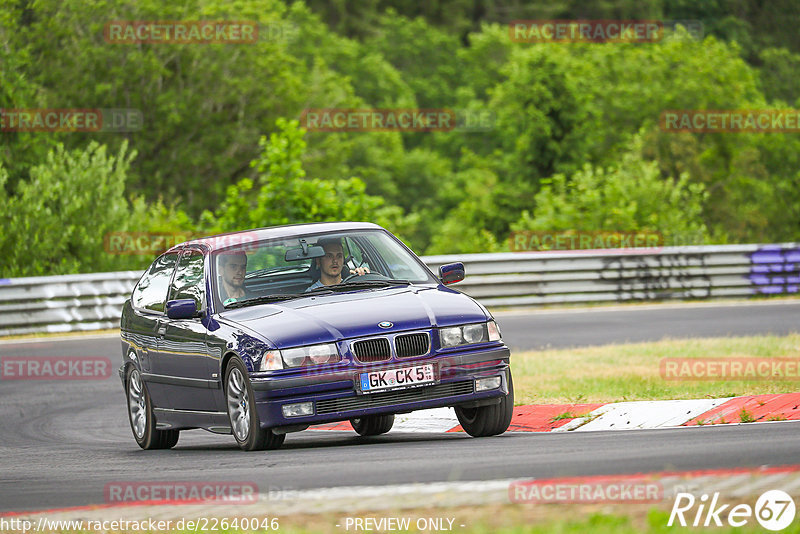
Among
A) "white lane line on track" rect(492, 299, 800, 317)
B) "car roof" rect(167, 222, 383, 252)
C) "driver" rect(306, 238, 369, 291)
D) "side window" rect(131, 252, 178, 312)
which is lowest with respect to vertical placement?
"white lane line on track" rect(492, 299, 800, 317)

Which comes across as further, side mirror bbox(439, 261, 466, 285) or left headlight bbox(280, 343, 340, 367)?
side mirror bbox(439, 261, 466, 285)

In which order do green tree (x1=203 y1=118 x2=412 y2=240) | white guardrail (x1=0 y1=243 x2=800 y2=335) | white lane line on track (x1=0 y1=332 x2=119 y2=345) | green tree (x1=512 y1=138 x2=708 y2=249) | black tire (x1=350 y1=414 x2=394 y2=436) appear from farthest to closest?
green tree (x1=512 y1=138 x2=708 y2=249), green tree (x1=203 y1=118 x2=412 y2=240), white guardrail (x1=0 y1=243 x2=800 y2=335), white lane line on track (x1=0 y1=332 x2=119 y2=345), black tire (x1=350 y1=414 x2=394 y2=436)

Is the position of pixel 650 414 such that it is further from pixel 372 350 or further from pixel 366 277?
pixel 372 350

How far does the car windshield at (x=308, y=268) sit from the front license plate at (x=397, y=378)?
1.11 meters

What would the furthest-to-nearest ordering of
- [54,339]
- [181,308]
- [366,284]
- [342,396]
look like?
[54,339], [366,284], [181,308], [342,396]

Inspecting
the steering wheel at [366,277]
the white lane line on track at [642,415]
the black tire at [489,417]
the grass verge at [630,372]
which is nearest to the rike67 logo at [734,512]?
the black tire at [489,417]

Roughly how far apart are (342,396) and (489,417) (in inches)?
50.0

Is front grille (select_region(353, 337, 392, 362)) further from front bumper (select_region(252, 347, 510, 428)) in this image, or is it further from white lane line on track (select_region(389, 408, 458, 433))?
white lane line on track (select_region(389, 408, 458, 433))

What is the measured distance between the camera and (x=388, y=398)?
8.52 m

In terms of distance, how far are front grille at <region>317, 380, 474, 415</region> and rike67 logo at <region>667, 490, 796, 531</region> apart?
3.21 meters

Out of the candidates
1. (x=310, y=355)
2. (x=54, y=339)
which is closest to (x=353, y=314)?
(x=310, y=355)

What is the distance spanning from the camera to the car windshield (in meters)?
9.56

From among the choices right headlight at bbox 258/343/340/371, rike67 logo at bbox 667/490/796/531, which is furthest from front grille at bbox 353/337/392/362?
rike67 logo at bbox 667/490/796/531

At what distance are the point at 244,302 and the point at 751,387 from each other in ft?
14.6
